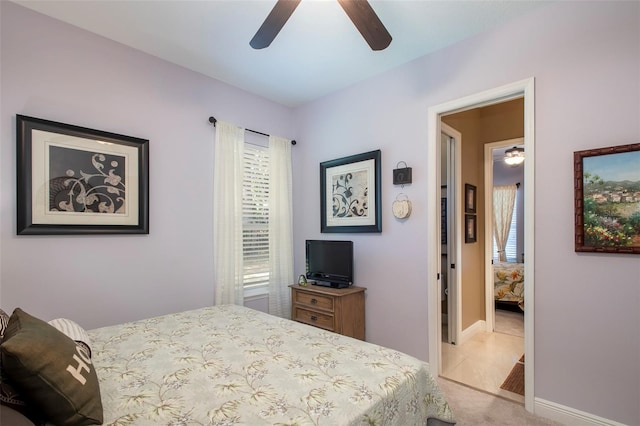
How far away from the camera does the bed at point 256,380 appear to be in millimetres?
1062

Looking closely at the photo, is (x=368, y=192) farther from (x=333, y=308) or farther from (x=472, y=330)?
(x=472, y=330)

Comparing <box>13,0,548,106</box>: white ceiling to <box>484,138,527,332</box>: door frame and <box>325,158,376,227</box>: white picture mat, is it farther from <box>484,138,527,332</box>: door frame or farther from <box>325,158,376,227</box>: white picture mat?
<box>484,138,527,332</box>: door frame

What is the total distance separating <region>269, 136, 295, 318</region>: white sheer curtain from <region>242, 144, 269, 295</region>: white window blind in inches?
2.3

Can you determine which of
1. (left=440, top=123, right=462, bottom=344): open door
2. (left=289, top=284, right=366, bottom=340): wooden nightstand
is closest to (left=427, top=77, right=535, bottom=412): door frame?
(left=289, top=284, right=366, bottom=340): wooden nightstand

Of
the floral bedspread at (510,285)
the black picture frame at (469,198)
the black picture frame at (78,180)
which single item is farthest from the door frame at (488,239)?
the black picture frame at (78,180)

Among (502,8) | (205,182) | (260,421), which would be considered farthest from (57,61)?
(502,8)

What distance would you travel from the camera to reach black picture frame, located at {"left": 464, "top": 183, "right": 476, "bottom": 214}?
3.74 meters

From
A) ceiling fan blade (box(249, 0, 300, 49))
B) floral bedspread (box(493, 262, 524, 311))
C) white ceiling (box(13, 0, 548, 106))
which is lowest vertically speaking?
floral bedspread (box(493, 262, 524, 311))

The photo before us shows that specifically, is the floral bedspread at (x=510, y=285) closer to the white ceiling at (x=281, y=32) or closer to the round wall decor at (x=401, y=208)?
the round wall decor at (x=401, y=208)

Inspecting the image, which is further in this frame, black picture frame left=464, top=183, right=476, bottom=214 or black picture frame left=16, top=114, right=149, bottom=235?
black picture frame left=464, top=183, right=476, bottom=214

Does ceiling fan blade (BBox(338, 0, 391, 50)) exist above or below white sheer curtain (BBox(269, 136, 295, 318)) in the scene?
above

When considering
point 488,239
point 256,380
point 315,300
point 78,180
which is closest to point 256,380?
point 256,380

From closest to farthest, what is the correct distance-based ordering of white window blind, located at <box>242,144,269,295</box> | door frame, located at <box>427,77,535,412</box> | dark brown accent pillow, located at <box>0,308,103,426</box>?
dark brown accent pillow, located at <box>0,308,103,426</box>, door frame, located at <box>427,77,535,412</box>, white window blind, located at <box>242,144,269,295</box>

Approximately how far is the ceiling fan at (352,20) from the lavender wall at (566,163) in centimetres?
107
